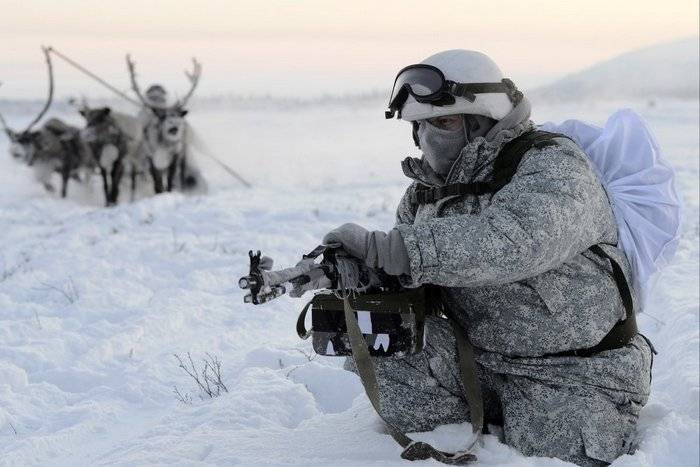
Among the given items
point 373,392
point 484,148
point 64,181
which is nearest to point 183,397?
point 373,392

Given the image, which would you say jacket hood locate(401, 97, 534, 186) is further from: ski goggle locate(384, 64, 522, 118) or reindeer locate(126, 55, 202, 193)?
reindeer locate(126, 55, 202, 193)

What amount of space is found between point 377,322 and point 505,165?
672 mm

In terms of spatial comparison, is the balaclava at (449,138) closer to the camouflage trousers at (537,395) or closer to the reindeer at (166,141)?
the camouflage trousers at (537,395)

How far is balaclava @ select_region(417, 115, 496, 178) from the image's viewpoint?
3.19 metres

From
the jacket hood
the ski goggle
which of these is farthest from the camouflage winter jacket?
the ski goggle

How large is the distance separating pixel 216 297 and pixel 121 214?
4.26m

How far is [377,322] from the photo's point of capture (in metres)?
3.03

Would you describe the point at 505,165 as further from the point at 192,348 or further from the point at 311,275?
the point at 192,348

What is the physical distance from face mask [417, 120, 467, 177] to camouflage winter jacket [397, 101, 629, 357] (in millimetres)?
61

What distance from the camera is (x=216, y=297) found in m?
6.20

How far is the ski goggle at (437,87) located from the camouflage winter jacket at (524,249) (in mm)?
108

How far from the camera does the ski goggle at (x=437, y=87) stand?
3.07 m

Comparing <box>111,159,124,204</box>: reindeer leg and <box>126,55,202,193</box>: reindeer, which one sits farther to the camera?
<box>111,159,124,204</box>: reindeer leg

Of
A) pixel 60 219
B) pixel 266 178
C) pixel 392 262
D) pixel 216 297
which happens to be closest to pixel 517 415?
pixel 392 262
